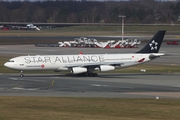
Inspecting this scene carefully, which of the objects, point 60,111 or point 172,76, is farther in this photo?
point 172,76

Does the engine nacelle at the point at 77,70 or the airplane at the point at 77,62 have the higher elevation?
the airplane at the point at 77,62

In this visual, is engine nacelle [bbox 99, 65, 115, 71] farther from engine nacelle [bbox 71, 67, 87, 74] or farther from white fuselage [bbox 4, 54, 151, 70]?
engine nacelle [bbox 71, 67, 87, 74]

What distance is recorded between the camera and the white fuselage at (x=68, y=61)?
69.9 m

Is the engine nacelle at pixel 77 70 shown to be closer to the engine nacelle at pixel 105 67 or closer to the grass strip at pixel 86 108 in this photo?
the engine nacelle at pixel 105 67

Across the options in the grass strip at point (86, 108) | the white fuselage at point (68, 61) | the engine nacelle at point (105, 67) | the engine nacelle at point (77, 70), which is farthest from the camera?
the engine nacelle at point (105, 67)

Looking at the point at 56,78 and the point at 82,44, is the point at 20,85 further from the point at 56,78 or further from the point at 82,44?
the point at 82,44

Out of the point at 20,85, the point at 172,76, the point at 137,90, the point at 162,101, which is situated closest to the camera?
the point at 162,101

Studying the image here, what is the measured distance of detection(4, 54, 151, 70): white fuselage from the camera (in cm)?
6994

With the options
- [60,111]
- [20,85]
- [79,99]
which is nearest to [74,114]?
[60,111]

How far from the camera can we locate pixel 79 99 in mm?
48438

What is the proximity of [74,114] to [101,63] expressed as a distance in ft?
113

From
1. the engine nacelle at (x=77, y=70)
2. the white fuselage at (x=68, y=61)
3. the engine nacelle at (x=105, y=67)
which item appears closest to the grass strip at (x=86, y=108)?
the white fuselage at (x=68, y=61)

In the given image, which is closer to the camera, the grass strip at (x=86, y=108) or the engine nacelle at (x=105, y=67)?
the grass strip at (x=86, y=108)

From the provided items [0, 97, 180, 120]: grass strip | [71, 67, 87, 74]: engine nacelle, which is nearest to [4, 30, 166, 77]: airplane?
[71, 67, 87, 74]: engine nacelle
